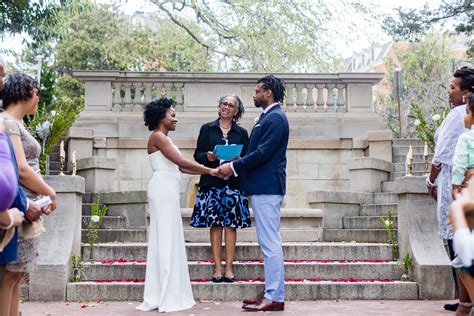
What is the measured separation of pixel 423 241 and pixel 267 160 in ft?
7.55

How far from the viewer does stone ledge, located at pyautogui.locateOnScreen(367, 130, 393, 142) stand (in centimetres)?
1355

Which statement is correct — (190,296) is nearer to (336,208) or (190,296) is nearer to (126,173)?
(336,208)

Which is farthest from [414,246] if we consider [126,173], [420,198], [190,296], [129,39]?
[129,39]

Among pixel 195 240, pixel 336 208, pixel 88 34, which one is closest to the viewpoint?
pixel 195 240

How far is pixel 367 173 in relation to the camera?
12633 mm

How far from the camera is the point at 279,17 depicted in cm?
2345

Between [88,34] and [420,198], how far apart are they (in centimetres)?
2945

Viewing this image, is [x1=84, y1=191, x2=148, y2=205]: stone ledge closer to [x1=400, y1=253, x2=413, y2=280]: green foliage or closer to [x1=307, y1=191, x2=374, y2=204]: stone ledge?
[x1=307, y1=191, x2=374, y2=204]: stone ledge

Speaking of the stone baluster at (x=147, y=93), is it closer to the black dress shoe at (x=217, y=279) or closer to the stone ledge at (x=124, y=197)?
the stone ledge at (x=124, y=197)

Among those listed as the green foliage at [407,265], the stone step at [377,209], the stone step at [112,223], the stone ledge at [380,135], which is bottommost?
the green foliage at [407,265]

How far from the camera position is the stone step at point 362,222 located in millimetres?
10492

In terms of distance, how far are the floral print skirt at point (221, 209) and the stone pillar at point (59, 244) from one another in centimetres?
149

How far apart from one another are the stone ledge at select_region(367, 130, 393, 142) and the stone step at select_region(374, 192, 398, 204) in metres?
1.86

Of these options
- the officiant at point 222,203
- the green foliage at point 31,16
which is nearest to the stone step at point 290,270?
the officiant at point 222,203
